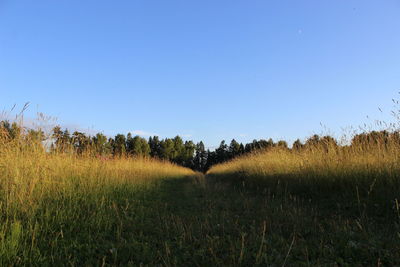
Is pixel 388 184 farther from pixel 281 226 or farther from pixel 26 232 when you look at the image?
pixel 26 232

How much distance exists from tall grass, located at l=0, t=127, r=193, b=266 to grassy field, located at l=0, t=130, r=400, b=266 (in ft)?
0.05

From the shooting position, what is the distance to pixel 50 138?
4.86m

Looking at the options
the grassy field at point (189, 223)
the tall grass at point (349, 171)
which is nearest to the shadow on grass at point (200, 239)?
the grassy field at point (189, 223)

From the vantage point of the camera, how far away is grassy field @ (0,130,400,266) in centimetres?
249

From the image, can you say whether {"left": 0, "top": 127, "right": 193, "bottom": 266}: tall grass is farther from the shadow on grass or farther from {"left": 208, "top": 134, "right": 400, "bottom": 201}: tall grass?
{"left": 208, "top": 134, "right": 400, "bottom": 201}: tall grass

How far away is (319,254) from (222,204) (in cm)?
312

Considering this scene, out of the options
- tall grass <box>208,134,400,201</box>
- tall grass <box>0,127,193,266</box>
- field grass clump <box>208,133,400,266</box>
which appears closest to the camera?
tall grass <box>0,127,193,266</box>

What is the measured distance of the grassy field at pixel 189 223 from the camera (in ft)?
8.18

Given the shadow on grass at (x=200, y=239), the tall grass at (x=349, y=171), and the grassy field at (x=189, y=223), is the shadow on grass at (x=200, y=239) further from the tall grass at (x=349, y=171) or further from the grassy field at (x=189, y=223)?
the tall grass at (x=349, y=171)

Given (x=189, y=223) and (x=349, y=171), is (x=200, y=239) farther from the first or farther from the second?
(x=349, y=171)

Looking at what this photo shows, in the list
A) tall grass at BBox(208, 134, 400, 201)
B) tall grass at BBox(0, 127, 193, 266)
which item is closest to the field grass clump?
tall grass at BBox(208, 134, 400, 201)

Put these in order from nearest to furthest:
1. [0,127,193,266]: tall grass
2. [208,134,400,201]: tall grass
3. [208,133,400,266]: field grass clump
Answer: [0,127,193,266]: tall grass → [208,133,400,266]: field grass clump → [208,134,400,201]: tall grass

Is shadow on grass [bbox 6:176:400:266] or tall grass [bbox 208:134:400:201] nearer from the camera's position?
shadow on grass [bbox 6:176:400:266]

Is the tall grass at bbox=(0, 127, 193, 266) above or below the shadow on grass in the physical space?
above
